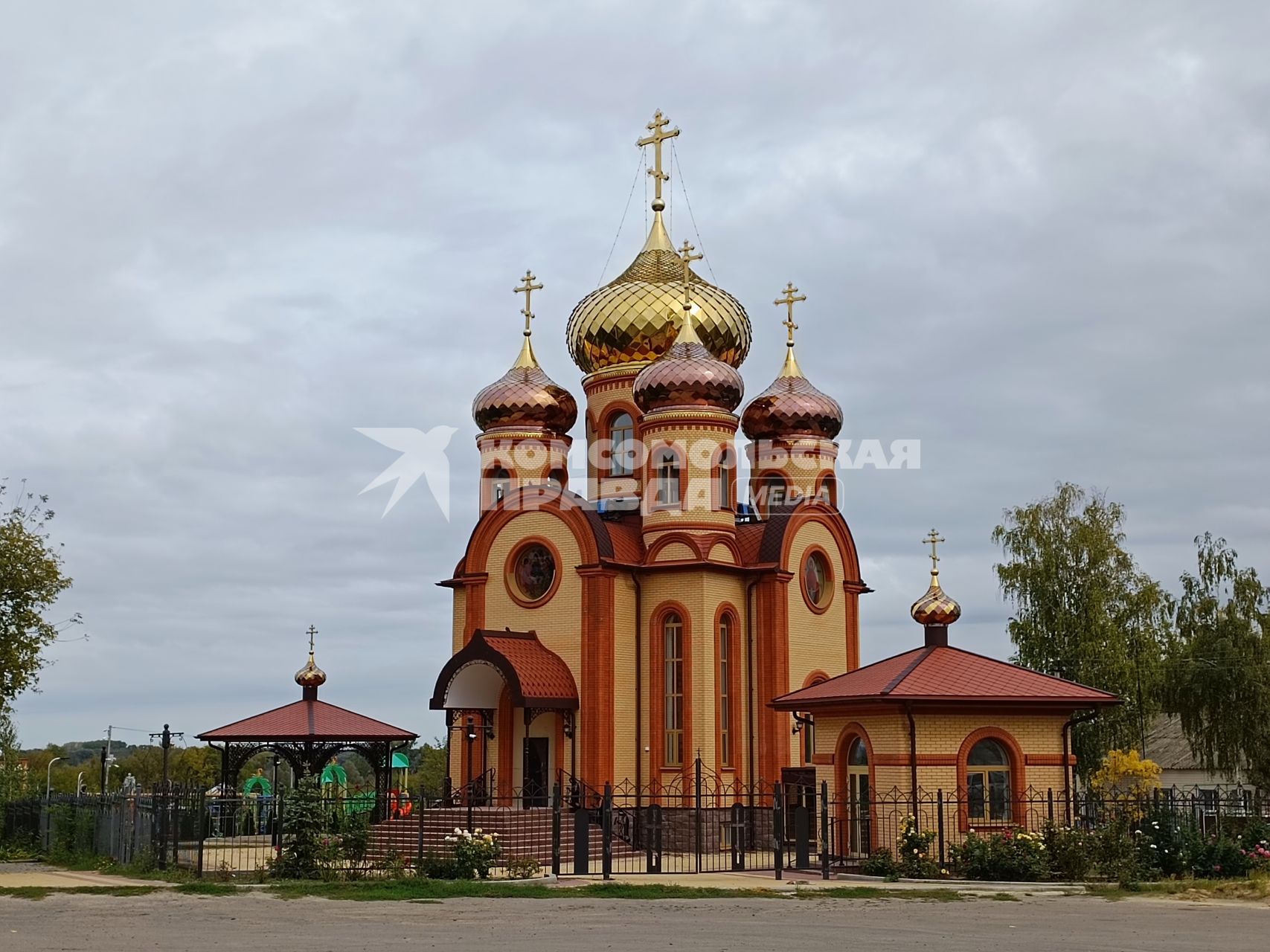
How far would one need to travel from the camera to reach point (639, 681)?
2416 centimetres

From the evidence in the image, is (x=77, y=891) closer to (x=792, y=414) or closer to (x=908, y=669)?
(x=908, y=669)

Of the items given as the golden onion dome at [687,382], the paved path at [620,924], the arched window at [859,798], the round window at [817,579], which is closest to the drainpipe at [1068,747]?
the arched window at [859,798]

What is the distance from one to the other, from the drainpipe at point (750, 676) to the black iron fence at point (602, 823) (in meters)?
0.53

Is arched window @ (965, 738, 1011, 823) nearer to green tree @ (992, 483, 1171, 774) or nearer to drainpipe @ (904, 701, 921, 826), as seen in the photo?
drainpipe @ (904, 701, 921, 826)

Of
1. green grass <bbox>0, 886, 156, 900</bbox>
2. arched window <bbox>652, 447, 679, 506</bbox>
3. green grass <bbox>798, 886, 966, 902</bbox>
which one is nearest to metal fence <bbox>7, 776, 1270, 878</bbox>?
green grass <bbox>0, 886, 156, 900</bbox>

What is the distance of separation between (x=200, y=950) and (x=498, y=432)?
679 inches

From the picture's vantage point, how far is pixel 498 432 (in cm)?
2795

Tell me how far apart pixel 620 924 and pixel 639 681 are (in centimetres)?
1092

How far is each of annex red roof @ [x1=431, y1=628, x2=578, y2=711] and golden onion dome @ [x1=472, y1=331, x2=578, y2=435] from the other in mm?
5130

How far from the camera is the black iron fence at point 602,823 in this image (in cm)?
1820

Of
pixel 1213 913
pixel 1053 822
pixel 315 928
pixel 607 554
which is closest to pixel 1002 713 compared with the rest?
pixel 1053 822

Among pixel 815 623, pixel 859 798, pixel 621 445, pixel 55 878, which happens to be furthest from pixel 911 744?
pixel 55 878

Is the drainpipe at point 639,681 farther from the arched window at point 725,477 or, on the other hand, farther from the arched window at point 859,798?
the arched window at point 859,798

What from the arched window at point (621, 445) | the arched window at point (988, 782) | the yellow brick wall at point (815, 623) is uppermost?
the arched window at point (621, 445)
